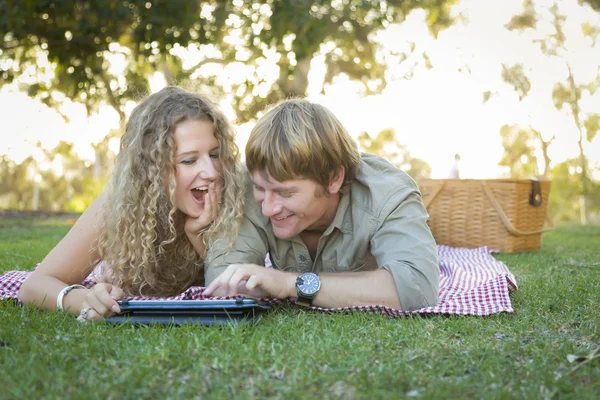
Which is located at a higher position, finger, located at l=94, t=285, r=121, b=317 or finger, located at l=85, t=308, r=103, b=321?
finger, located at l=94, t=285, r=121, b=317

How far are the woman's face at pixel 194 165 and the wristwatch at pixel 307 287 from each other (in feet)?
2.53

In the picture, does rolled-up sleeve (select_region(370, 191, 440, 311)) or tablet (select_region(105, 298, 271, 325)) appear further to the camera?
rolled-up sleeve (select_region(370, 191, 440, 311))

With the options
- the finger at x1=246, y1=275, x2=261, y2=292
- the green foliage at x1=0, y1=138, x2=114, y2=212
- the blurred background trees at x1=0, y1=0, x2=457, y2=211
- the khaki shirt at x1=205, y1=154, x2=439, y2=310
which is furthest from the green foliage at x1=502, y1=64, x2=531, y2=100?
the finger at x1=246, y1=275, x2=261, y2=292

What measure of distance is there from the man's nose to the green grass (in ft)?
1.71

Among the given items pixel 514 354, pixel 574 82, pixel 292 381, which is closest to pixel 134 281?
pixel 292 381

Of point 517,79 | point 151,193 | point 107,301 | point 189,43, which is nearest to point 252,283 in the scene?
point 107,301

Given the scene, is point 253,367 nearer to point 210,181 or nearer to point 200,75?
point 210,181

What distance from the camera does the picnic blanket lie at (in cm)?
296

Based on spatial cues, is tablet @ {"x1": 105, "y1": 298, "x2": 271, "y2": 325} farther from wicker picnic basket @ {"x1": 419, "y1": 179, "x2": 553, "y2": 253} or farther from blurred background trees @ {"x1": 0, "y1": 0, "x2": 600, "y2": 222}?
wicker picnic basket @ {"x1": 419, "y1": 179, "x2": 553, "y2": 253}

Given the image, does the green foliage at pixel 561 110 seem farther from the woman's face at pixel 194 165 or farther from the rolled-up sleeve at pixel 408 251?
the woman's face at pixel 194 165

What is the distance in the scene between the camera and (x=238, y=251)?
3275mm

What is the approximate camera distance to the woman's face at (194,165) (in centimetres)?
332

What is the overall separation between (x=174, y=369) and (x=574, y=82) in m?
13.9

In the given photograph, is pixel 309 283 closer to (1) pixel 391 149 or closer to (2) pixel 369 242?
(2) pixel 369 242
